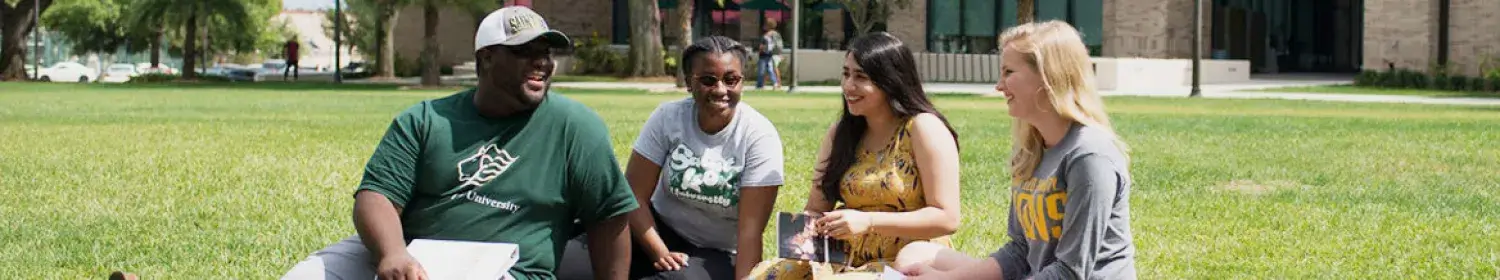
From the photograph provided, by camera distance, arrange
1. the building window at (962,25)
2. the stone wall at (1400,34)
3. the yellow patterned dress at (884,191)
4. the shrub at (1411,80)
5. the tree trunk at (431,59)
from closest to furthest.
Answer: the yellow patterned dress at (884,191)
the shrub at (1411,80)
the stone wall at (1400,34)
the tree trunk at (431,59)
the building window at (962,25)

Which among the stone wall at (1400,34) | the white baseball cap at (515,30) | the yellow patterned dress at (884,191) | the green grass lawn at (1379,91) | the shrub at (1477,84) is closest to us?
the white baseball cap at (515,30)

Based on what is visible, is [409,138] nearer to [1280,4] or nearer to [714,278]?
[714,278]

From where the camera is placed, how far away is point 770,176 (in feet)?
→ 18.4

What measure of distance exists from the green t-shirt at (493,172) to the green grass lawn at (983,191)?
2.52 meters

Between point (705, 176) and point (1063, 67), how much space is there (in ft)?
5.08

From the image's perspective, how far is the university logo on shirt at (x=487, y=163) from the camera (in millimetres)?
4762

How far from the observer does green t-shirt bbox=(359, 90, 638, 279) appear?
4.77 m

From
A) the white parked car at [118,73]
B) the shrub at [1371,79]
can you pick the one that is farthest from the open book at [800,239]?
the white parked car at [118,73]

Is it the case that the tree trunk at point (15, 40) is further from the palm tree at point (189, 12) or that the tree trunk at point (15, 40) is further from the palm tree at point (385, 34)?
the palm tree at point (385, 34)

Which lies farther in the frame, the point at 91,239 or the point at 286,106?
the point at 286,106

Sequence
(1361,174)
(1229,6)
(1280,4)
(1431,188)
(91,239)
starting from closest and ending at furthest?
(91,239)
(1431,188)
(1361,174)
(1229,6)
(1280,4)

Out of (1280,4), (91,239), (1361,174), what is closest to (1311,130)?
(1361,174)

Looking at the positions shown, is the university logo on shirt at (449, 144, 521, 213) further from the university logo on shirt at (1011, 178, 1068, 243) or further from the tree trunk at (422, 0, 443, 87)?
the tree trunk at (422, 0, 443, 87)

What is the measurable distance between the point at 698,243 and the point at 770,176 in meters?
0.39
